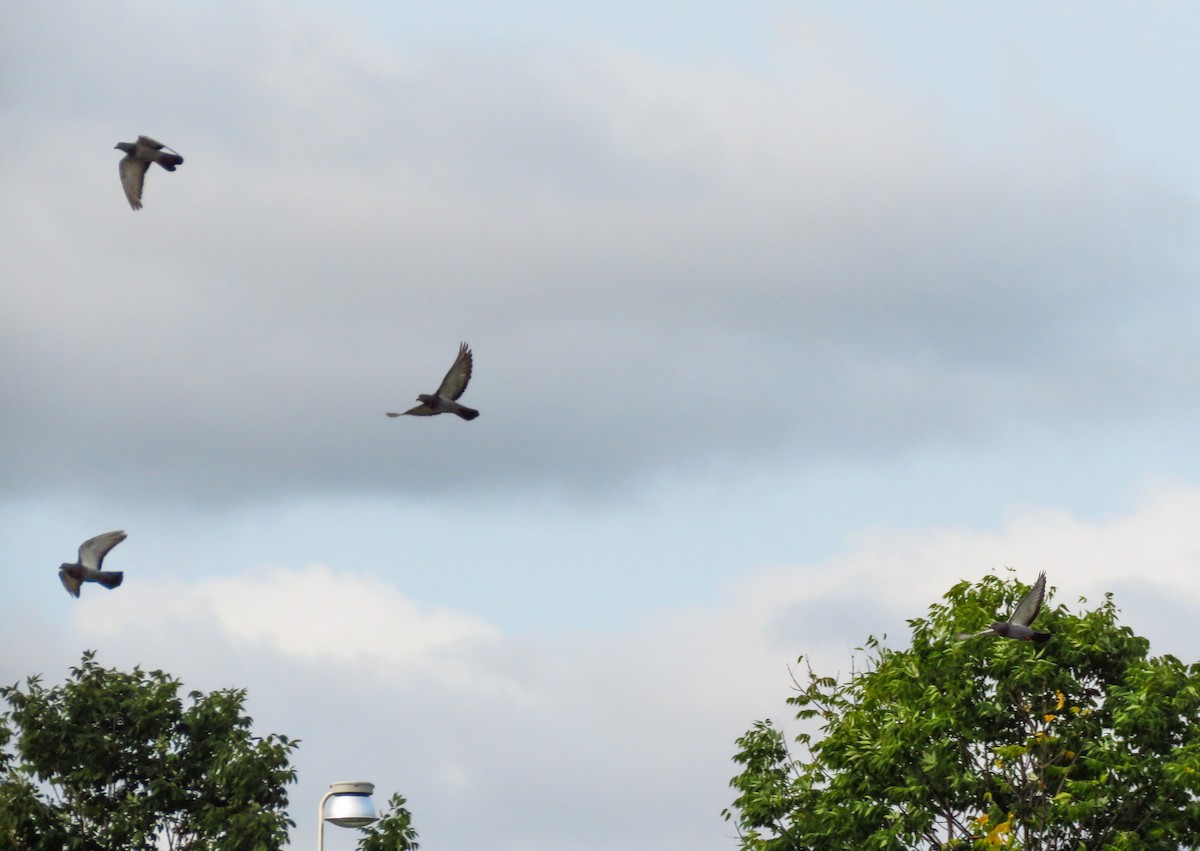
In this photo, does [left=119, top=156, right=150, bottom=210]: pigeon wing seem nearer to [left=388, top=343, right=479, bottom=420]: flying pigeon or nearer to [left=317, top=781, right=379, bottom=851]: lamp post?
[left=388, top=343, right=479, bottom=420]: flying pigeon

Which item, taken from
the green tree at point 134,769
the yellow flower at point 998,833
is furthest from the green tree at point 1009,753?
the green tree at point 134,769

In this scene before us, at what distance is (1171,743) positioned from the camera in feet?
114

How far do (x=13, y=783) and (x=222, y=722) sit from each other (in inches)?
160

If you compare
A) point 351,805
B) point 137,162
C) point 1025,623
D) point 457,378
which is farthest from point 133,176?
point 1025,623

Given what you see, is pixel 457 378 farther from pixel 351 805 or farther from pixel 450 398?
pixel 351 805

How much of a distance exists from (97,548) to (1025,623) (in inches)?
541

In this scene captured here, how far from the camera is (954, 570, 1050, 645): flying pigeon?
90.3 ft

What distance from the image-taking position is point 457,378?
A: 24609 mm

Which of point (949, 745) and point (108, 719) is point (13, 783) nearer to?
point (108, 719)

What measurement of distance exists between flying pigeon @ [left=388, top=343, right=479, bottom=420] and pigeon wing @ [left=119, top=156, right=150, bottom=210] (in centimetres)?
436

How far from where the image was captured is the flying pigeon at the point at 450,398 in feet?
79.7

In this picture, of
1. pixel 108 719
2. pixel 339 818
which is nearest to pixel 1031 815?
pixel 339 818

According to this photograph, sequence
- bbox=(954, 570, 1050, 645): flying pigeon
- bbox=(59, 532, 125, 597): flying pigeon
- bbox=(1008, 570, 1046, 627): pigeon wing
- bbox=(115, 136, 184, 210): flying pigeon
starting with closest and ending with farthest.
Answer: bbox=(59, 532, 125, 597): flying pigeon < bbox=(115, 136, 184, 210): flying pigeon < bbox=(954, 570, 1050, 645): flying pigeon < bbox=(1008, 570, 1046, 627): pigeon wing

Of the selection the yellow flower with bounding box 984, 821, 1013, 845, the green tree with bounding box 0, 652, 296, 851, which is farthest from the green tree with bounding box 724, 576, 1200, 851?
the green tree with bounding box 0, 652, 296, 851
